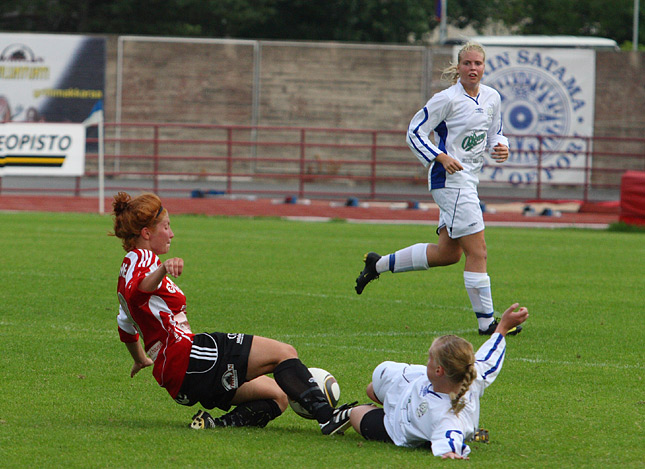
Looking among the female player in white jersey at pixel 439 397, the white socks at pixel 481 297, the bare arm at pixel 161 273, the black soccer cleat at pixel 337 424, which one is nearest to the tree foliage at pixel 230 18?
the white socks at pixel 481 297

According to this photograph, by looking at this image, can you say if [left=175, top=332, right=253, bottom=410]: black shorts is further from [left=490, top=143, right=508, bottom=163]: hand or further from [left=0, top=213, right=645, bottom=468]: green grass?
[left=490, top=143, right=508, bottom=163]: hand

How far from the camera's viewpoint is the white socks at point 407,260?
8.30m

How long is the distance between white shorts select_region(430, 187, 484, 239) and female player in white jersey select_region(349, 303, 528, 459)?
3272 mm

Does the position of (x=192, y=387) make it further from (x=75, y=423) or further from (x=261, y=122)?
(x=261, y=122)

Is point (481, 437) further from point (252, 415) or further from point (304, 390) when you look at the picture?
point (252, 415)

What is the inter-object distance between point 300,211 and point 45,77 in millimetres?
10160

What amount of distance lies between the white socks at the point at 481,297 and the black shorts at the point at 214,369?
3333 mm

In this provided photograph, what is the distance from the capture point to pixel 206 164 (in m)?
29.3

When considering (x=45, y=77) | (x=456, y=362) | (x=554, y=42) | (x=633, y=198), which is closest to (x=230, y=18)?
(x=45, y=77)

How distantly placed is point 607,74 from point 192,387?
87.8 feet

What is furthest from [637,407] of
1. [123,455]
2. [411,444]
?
[123,455]

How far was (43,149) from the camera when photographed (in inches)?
792

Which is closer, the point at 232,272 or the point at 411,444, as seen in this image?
the point at 411,444

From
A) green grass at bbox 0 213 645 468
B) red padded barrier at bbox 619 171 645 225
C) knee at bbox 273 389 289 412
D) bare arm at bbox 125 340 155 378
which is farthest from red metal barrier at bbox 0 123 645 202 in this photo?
knee at bbox 273 389 289 412
